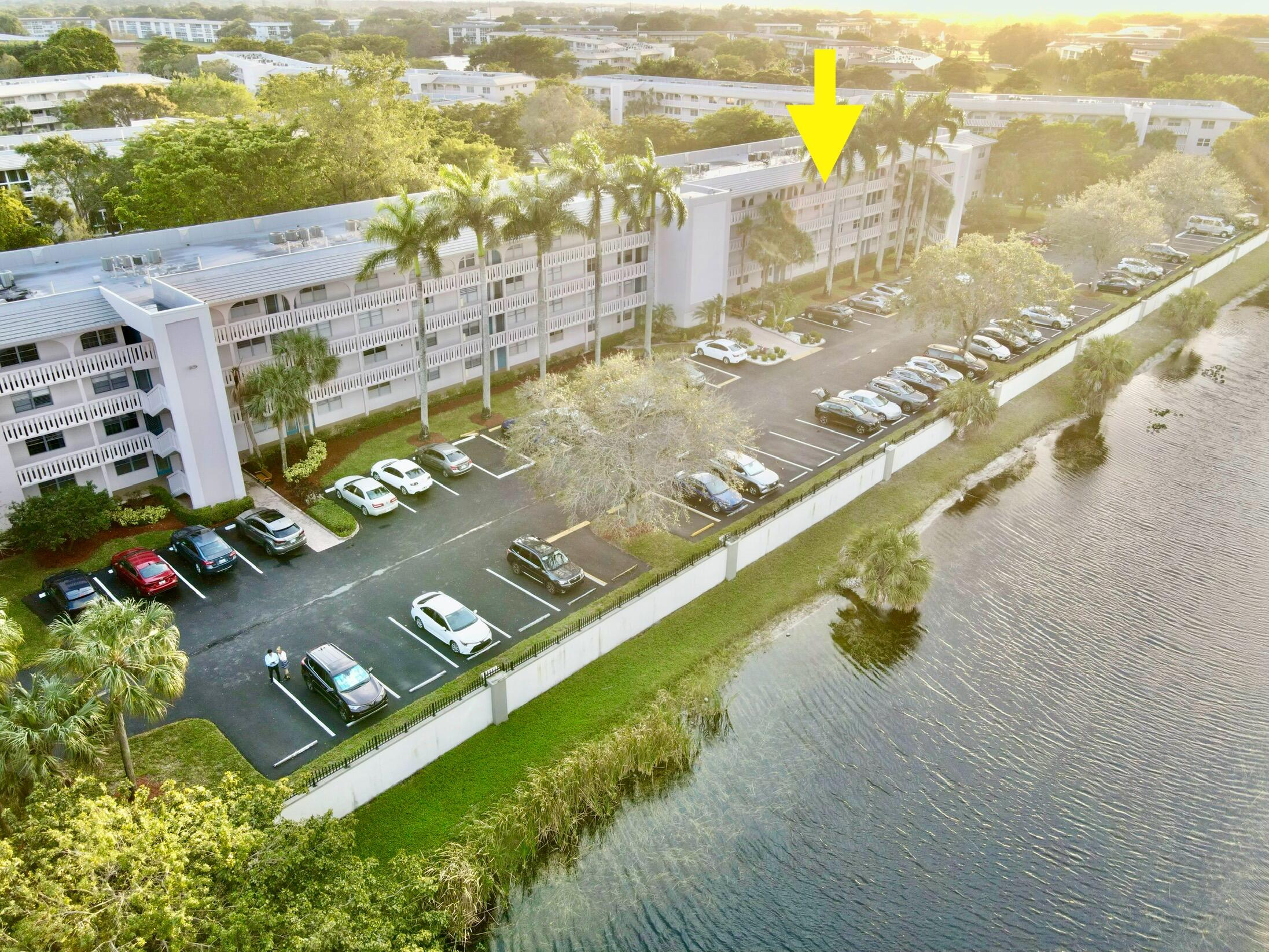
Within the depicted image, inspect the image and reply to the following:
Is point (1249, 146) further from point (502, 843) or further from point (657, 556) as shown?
point (502, 843)

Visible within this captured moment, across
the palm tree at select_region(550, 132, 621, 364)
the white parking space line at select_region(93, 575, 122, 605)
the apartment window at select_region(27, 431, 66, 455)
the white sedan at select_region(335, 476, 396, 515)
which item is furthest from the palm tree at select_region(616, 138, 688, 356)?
the apartment window at select_region(27, 431, 66, 455)

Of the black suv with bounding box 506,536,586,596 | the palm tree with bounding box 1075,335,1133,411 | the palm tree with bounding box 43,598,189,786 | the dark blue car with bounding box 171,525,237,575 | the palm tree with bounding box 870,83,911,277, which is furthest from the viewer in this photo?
the palm tree with bounding box 870,83,911,277

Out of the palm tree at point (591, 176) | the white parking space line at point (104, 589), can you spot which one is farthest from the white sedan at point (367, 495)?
the palm tree at point (591, 176)

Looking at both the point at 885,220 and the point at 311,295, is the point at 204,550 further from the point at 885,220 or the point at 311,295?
the point at 885,220

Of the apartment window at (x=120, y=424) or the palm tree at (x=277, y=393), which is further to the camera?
the palm tree at (x=277, y=393)

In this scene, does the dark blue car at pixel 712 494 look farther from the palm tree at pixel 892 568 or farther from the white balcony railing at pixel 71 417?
the white balcony railing at pixel 71 417

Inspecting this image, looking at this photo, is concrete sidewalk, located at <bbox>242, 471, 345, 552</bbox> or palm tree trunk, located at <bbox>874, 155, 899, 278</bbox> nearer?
concrete sidewalk, located at <bbox>242, 471, 345, 552</bbox>

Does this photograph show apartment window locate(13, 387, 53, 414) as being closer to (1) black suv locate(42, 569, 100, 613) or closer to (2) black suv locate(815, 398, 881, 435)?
(1) black suv locate(42, 569, 100, 613)
